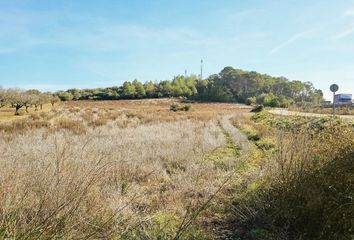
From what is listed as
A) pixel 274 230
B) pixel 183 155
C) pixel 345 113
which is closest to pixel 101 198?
pixel 274 230

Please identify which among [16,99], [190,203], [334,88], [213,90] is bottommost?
[190,203]

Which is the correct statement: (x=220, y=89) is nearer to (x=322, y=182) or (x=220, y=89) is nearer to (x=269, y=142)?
(x=269, y=142)

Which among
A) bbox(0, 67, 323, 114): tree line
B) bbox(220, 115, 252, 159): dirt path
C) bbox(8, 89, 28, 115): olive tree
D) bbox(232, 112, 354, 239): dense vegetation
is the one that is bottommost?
bbox(220, 115, 252, 159): dirt path

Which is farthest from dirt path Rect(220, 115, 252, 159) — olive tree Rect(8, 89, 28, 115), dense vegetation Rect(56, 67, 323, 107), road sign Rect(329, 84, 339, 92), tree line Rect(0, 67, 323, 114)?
dense vegetation Rect(56, 67, 323, 107)

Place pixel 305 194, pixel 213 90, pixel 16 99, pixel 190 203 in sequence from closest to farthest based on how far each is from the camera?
pixel 190 203 < pixel 305 194 < pixel 16 99 < pixel 213 90

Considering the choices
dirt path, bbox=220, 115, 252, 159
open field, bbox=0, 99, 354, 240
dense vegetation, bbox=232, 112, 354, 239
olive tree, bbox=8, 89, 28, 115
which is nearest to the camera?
open field, bbox=0, 99, 354, 240

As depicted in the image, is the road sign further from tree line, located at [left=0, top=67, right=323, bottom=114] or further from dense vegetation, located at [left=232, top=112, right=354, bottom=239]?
tree line, located at [left=0, top=67, right=323, bottom=114]

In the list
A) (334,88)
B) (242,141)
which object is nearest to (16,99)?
(334,88)

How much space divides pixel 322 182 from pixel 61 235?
3.18 meters

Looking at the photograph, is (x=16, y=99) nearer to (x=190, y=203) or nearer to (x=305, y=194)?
(x=190, y=203)

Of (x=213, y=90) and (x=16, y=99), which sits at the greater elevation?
(x=213, y=90)

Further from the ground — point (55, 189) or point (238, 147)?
point (55, 189)

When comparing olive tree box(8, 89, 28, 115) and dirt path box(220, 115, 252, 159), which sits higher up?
olive tree box(8, 89, 28, 115)

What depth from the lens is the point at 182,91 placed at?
10394 cm
